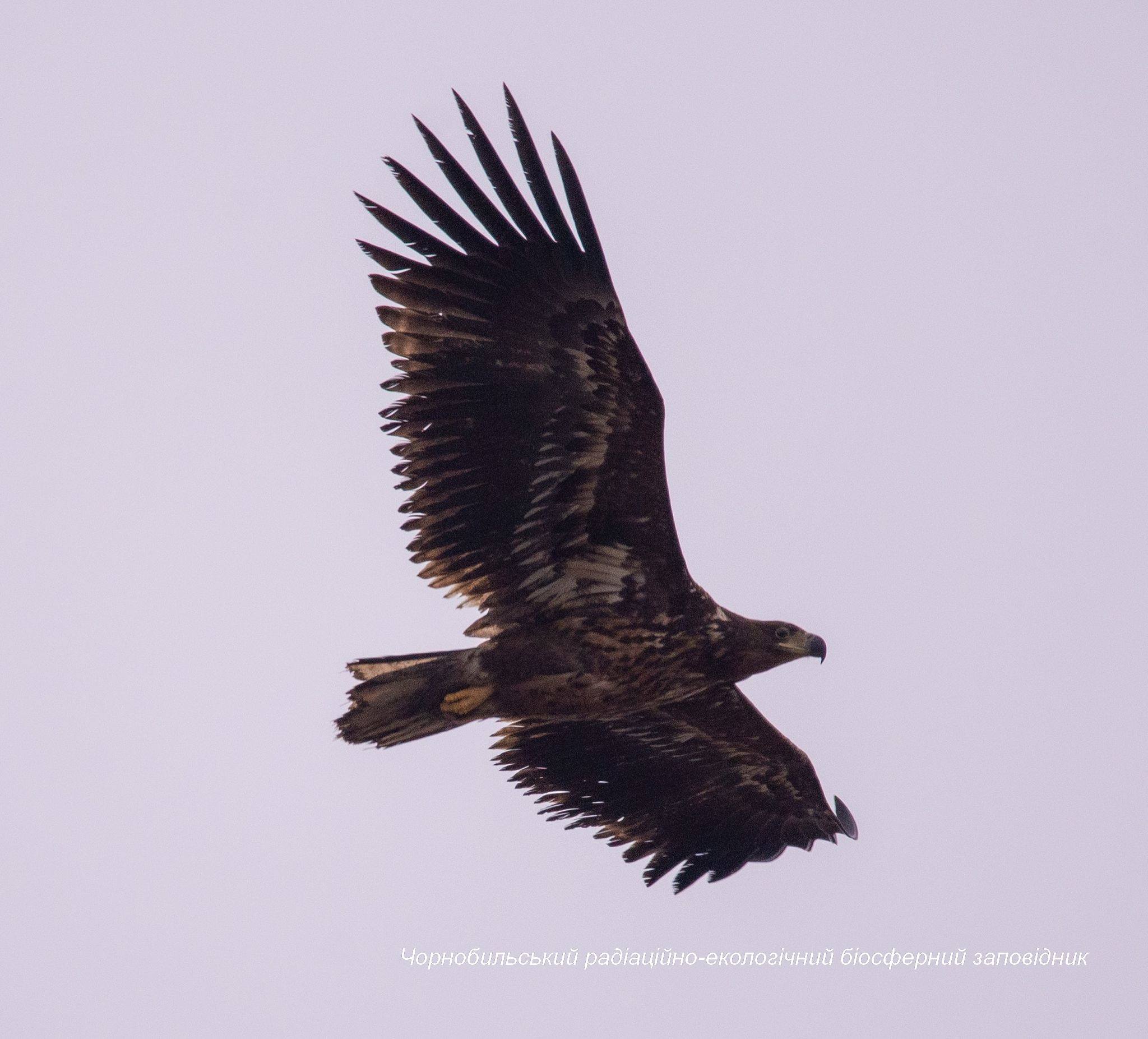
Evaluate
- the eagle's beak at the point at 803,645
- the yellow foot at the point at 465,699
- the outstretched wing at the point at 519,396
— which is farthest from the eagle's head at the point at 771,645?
the yellow foot at the point at 465,699

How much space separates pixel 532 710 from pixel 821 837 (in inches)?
104

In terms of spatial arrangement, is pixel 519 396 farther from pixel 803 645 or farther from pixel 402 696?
pixel 803 645

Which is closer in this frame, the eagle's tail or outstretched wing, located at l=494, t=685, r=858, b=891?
the eagle's tail

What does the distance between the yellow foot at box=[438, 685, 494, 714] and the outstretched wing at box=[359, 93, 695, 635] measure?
678mm

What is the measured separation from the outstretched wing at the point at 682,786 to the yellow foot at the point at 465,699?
1299mm

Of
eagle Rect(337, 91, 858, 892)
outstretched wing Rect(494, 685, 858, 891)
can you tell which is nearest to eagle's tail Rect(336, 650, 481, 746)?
eagle Rect(337, 91, 858, 892)

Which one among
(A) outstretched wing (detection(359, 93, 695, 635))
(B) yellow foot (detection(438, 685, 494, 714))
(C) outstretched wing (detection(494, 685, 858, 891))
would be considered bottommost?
(C) outstretched wing (detection(494, 685, 858, 891))

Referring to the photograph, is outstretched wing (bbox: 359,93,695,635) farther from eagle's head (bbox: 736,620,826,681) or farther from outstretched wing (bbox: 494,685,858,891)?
outstretched wing (bbox: 494,685,858,891)

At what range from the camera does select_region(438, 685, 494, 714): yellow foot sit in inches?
380

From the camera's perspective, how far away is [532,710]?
9961 mm

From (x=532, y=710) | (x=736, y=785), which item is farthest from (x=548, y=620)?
(x=736, y=785)

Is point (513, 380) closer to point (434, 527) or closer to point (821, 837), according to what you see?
point (434, 527)

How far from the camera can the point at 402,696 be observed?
31.4ft

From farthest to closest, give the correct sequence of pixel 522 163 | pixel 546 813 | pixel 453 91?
pixel 546 813 → pixel 522 163 → pixel 453 91
